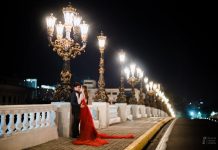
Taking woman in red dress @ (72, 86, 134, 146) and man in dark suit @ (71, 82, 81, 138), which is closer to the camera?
woman in red dress @ (72, 86, 134, 146)

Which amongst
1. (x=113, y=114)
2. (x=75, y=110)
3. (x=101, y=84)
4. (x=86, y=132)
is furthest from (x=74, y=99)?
(x=113, y=114)

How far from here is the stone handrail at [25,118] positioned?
1019 cm

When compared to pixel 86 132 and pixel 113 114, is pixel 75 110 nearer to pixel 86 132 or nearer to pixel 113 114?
pixel 86 132

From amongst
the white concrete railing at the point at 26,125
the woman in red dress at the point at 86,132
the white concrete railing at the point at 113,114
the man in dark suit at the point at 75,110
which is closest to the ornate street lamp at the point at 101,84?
the white concrete railing at the point at 113,114

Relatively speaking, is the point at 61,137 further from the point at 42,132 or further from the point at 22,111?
the point at 22,111

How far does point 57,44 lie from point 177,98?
164067mm

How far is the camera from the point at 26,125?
11.7 m

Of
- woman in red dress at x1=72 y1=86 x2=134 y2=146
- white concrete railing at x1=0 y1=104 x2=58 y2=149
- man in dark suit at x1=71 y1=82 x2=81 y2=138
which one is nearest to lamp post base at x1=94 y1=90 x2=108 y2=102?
man in dark suit at x1=71 y1=82 x2=81 y2=138

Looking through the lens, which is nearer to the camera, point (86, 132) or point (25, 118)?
point (25, 118)

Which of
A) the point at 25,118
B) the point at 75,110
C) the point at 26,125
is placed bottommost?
the point at 26,125

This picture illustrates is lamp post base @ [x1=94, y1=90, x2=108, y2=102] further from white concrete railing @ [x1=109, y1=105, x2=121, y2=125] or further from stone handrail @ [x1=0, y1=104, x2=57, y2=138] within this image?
stone handrail @ [x1=0, y1=104, x2=57, y2=138]

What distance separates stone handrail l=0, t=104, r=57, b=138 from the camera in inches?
401

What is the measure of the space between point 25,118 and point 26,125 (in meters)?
0.22

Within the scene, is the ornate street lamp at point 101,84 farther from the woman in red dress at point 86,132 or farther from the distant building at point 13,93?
the distant building at point 13,93
